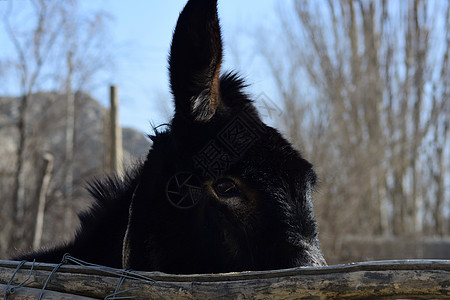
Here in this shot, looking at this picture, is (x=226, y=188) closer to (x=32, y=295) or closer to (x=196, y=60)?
(x=196, y=60)

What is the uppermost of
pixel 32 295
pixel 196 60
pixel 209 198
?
pixel 196 60

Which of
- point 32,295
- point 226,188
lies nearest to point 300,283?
point 226,188

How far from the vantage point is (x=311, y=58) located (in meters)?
13.8

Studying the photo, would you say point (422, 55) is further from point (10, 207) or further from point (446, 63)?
point (10, 207)

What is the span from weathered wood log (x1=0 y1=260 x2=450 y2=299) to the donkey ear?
2.61 ft

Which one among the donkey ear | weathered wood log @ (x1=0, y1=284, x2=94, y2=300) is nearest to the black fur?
the donkey ear

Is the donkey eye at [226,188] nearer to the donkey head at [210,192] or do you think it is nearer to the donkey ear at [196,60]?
the donkey head at [210,192]

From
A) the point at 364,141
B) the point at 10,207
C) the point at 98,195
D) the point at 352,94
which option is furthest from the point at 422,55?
the point at 98,195

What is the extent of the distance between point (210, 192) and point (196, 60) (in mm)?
569

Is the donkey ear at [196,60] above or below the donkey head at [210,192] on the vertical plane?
above

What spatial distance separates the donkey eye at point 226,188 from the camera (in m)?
2.17

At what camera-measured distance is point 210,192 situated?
2215 millimetres

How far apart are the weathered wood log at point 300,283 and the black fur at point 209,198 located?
0.35 metres

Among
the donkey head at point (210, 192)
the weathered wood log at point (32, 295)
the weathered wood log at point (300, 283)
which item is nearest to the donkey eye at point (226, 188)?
the donkey head at point (210, 192)
